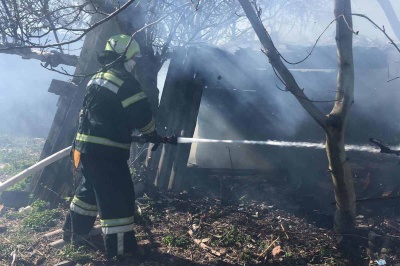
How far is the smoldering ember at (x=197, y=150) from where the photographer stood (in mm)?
3973

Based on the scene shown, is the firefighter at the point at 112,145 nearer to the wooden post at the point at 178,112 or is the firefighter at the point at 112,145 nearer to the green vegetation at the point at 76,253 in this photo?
the green vegetation at the point at 76,253

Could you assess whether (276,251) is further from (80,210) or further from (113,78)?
(113,78)

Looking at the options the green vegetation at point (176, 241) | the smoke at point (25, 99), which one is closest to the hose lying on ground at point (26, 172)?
the green vegetation at point (176, 241)

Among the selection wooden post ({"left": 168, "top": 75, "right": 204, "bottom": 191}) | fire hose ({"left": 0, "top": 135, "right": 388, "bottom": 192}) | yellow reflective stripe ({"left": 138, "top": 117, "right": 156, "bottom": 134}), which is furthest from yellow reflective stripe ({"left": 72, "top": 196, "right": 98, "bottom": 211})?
wooden post ({"left": 168, "top": 75, "right": 204, "bottom": 191})

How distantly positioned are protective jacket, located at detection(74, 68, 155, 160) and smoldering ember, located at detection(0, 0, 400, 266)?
15 mm

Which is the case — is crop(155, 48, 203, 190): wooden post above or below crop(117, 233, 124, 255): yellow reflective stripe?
above

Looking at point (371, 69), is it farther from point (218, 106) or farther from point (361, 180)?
point (218, 106)

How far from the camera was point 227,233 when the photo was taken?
432 centimetres

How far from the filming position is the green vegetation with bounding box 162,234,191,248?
13.8 feet

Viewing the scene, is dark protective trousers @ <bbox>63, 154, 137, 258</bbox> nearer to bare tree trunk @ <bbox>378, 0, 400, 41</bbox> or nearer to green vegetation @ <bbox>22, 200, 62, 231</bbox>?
green vegetation @ <bbox>22, 200, 62, 231</bbox>

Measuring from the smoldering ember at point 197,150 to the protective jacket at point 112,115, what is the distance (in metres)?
0.02

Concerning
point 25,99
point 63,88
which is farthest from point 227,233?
point 25,99

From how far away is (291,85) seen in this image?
385 cm

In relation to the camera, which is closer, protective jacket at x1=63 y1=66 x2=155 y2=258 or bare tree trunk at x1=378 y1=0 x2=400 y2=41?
protective jacket at x1=63 y1=66 x2=155 y2=258
